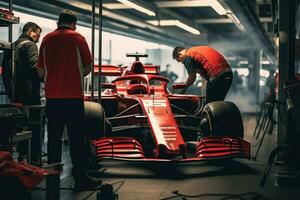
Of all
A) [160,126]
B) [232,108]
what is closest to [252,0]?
[232,108]

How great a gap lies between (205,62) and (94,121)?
2063mm

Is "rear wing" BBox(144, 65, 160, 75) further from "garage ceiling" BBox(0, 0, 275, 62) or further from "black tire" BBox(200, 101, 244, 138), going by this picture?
"garage ceiling" BBox(0, 0, 275, 62)

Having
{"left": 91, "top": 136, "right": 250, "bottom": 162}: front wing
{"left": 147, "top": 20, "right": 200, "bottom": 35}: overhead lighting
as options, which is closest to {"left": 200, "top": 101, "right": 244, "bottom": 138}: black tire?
{"left": 91, "top": 136, "right": 250, "bottom": 162}: front wing

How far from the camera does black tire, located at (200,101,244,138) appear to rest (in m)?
Answer: 5.96

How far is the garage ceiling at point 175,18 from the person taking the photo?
12.0 metres

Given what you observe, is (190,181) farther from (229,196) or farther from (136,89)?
(136,89)

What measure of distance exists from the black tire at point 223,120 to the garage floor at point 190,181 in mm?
417

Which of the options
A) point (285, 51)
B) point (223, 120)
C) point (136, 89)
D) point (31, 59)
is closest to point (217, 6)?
point (136, 89)

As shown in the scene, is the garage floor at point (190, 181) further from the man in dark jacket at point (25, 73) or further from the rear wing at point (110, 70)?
the rear wing at point (110, 70)

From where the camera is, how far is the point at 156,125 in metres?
5.51

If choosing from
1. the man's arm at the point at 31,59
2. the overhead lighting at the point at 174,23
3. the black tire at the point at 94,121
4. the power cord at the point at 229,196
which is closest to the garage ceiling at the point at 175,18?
the overhead lighting at the point at 174,23

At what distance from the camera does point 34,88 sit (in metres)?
5.75

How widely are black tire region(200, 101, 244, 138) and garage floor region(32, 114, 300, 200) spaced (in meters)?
0.42

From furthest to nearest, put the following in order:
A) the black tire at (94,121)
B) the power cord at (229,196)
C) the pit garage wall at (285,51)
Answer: the black tire at (94,121) < the pit garage wall at (285,51) < the power cord at (229,196)
